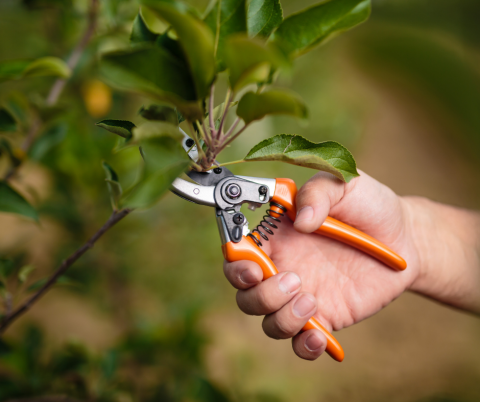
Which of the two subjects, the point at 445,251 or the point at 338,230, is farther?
the point at 445,251

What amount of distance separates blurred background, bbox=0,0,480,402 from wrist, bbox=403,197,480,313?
0.75 metres

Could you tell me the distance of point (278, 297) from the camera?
0.75 metres

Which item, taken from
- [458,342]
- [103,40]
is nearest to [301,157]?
[103,40]

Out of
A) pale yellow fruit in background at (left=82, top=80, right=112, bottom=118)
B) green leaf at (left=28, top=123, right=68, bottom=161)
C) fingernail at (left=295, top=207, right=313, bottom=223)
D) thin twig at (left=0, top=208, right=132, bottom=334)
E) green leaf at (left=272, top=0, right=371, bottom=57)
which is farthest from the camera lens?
pale yellow fruit in background at (left=82, top=80, right=112, bottom=118)

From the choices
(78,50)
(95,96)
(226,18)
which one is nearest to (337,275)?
(226,18)

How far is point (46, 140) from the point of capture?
933 mm

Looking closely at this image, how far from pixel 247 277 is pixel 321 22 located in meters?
0.51

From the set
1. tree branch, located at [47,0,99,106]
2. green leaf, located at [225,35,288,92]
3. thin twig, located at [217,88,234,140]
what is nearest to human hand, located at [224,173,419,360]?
thin twig, located at [217,88,234,140]

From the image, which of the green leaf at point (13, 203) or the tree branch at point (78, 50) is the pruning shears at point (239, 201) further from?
the tree branch at point (78, 50)

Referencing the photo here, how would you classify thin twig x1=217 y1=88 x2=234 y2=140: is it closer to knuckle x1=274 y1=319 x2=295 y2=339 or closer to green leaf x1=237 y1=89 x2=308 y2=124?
green leaf x1=237 y1=89 x2=308 y2=124

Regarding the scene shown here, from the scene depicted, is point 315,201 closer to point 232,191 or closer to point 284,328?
point 232,191

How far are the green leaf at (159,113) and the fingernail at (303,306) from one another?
478mm

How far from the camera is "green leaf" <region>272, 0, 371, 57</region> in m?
0.47

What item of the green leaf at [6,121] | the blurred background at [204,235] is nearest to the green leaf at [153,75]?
the blurred background at [204,235]
